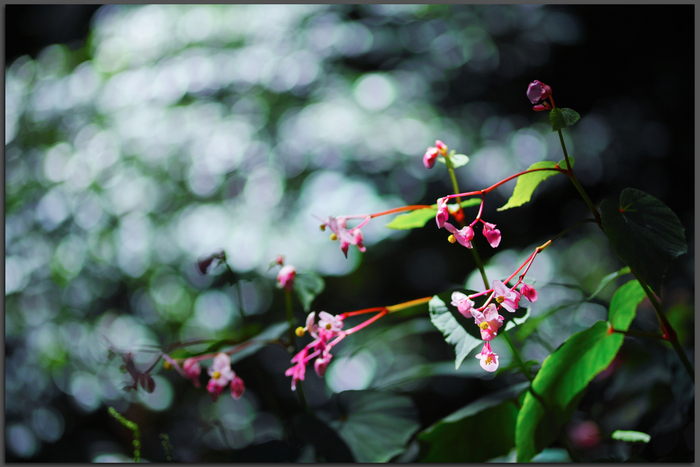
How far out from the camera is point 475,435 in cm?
39

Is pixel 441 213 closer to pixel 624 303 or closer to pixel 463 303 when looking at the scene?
pixel 463 303

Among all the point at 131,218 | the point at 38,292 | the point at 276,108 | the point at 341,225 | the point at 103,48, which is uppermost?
the point at 103,48

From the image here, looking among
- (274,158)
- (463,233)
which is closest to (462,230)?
(463,233)

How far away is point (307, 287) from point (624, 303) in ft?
0.86

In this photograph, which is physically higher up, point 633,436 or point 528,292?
point 528,292

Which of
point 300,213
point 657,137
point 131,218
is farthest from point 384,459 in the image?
point 131,218

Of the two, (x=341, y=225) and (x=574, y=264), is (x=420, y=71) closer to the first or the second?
(x=574, y=264)

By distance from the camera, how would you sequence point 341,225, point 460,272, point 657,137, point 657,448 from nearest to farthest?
point 341,225, point 657,448, point 657,137, point 460,272

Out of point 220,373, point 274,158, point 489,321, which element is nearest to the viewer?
point 489,321

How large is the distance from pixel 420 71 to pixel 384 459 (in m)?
1.04

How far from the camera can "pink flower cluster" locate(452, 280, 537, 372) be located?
0.81 feet

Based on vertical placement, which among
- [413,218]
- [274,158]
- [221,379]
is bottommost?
[274,158]

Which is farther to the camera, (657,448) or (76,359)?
(76,359)

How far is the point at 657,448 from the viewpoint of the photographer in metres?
0.42
